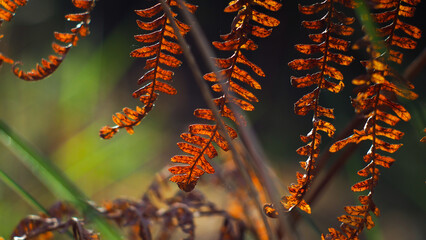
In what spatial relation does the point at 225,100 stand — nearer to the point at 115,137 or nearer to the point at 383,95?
the point at 383,95

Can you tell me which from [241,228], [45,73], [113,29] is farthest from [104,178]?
[113,29]

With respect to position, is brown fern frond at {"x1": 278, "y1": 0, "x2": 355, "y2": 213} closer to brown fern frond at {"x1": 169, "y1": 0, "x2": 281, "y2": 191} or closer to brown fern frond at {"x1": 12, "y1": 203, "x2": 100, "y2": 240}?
brown fern frond at {"x1": 169, "y1": 0, "x2": 281, "y2": 191}

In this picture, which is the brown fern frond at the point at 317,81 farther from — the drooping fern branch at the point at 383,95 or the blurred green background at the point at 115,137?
the blurred green background at the point at 115,137

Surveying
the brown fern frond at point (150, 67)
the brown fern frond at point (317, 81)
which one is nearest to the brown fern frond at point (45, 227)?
the brown fern frond at point (150, 67)

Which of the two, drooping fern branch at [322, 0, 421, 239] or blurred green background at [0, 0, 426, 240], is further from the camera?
blurred green background at [0, 0, 426, 240]

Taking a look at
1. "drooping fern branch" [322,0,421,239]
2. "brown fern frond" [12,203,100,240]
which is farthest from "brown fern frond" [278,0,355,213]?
"brown fern frond" [12,203,100,240]

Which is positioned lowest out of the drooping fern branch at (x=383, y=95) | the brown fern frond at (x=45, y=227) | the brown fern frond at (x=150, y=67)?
the brown fern frond at (x=45, y=227)

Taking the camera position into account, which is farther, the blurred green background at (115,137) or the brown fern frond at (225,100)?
the blurred green background at (115,137)

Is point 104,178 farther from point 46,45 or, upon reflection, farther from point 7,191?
point 46,45

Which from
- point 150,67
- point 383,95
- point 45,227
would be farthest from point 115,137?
point 383,95
